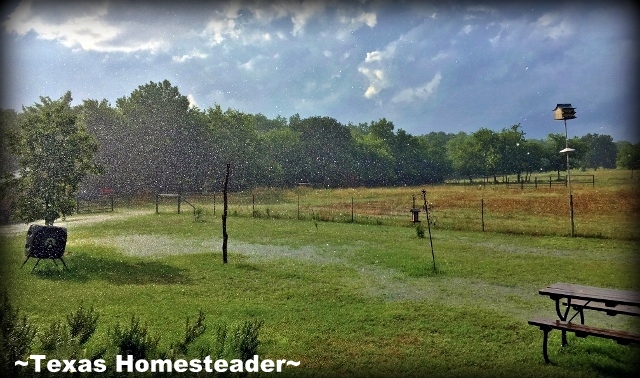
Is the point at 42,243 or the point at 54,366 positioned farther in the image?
the point at 42,243

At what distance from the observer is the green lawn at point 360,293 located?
18.6 ft

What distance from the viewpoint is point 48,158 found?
12656 millimetres

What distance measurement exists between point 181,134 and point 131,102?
27.7 feet

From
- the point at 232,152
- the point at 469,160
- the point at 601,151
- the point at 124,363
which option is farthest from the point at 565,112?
the point at 601,151

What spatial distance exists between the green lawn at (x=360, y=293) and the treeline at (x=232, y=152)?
1818cm

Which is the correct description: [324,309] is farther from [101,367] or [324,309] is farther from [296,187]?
[296,187]

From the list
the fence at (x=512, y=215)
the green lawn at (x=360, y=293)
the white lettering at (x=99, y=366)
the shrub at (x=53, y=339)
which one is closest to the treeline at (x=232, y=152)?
the fence at (x=512, y=215)

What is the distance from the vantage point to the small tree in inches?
488

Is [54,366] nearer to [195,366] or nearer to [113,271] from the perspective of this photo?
[195,366]

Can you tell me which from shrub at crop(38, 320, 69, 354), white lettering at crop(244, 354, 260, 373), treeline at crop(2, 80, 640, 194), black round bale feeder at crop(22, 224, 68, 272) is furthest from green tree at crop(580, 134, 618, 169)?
shrub at crop(38, 320, 69, 354)

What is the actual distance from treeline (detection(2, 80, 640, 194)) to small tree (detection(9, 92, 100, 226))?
14.9 metres

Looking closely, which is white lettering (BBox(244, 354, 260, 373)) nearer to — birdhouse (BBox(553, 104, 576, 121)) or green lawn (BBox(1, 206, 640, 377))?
green lawn (BBox(1, 206, 640, 377))

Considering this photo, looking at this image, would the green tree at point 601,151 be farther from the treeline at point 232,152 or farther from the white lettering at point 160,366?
the white lettering at point 160,366

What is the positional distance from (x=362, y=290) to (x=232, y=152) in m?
38.3
